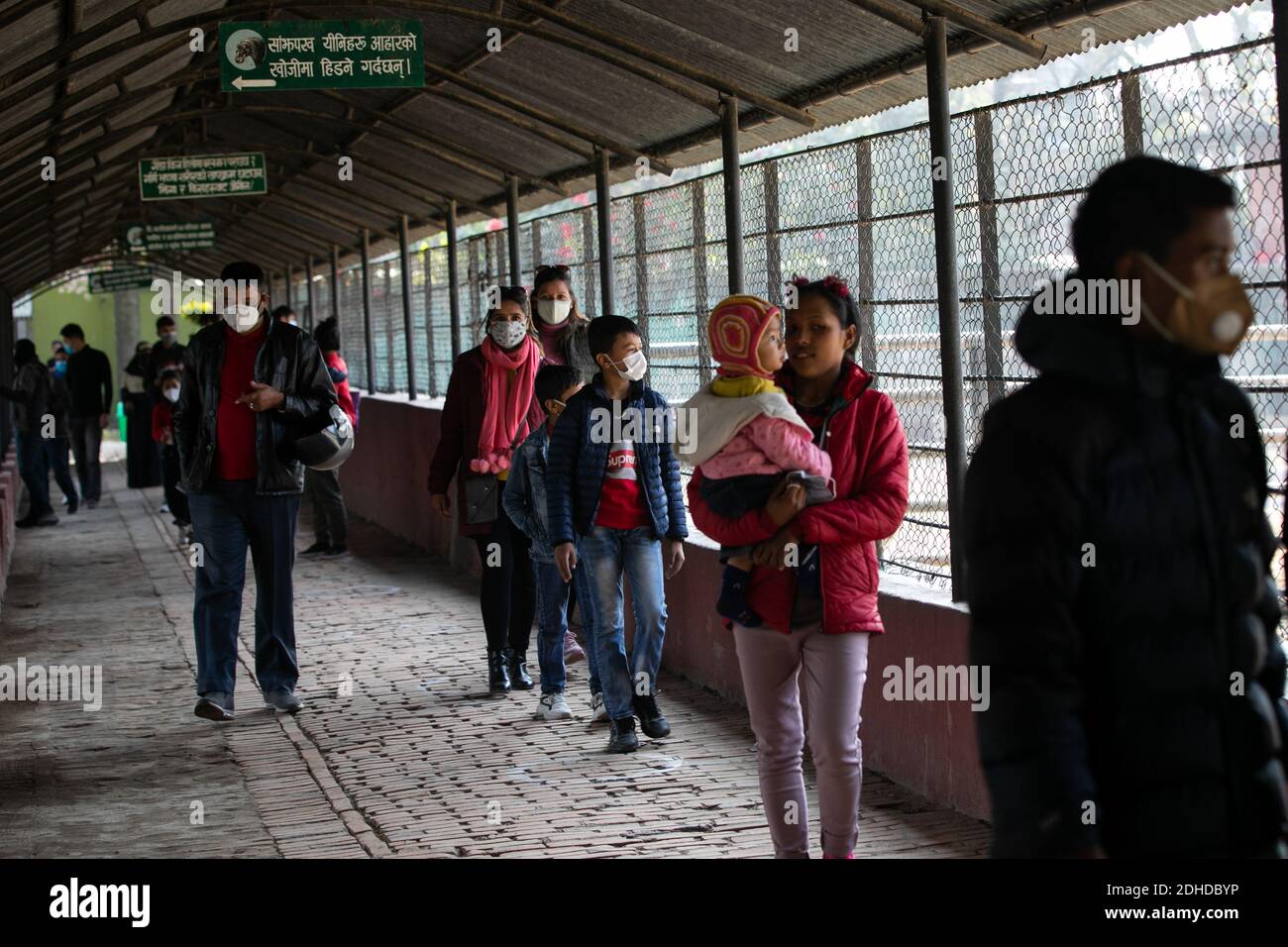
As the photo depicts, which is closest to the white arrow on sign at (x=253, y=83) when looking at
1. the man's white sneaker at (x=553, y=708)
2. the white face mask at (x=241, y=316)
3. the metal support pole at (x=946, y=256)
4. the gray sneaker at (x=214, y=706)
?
the white face mask at (x=241, y=316)

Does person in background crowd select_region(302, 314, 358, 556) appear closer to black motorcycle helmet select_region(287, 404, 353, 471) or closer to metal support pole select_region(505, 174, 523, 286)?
metal support pole select_region(505, 174, 523, 286)

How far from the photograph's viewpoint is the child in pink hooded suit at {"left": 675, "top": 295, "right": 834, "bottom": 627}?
16.7 ft

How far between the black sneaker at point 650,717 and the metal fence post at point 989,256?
2220 millimetres

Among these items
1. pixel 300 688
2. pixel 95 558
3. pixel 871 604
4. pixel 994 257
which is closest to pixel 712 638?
pixel 300 688

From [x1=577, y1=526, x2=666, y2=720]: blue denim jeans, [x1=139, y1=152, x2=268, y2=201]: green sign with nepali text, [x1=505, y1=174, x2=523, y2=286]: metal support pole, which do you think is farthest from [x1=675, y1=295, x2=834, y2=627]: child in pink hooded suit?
[x1=139, y1=152, x2=268, y2=201]: green sign with nepali text

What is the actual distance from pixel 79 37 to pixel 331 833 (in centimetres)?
460

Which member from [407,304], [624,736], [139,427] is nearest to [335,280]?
[139,427]

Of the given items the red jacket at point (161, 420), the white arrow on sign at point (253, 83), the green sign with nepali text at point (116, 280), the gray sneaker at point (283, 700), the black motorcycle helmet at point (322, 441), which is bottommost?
the gray sneaker at point (283, 700)

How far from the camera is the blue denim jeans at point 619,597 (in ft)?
24.8

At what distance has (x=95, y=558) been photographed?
16.4 m

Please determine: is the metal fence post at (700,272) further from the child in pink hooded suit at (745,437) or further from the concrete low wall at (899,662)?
the child in pink hooded suit at (745,437)

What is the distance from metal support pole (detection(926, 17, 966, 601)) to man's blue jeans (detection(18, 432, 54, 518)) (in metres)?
14.2

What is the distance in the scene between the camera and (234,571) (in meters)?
8.65
